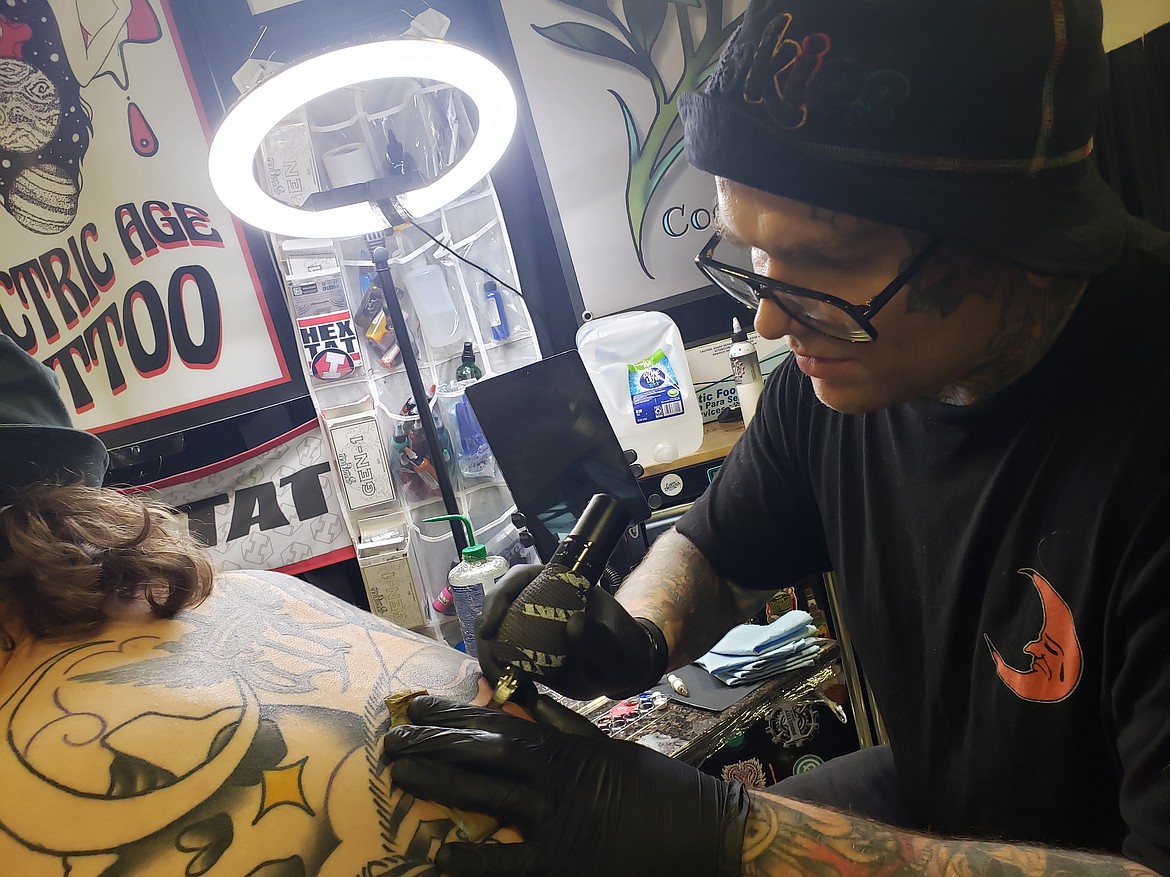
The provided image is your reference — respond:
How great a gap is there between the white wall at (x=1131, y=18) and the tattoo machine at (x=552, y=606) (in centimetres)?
179

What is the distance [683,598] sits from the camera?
1.33m

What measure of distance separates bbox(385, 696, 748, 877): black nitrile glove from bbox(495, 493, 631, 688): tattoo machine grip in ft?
0.27

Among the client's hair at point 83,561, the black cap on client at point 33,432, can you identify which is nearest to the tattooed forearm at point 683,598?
the client's hair at point 83,561

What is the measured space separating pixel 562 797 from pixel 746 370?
1.49 m

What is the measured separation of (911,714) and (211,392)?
2.05 metres

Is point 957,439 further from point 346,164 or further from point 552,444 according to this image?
point 346,164

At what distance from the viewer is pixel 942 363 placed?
2.96ft

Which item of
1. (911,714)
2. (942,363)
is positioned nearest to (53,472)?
(942,363)

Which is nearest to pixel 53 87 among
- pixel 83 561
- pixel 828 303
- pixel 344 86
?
pixel 344 86

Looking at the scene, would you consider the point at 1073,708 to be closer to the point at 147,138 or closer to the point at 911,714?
the point at 911,714

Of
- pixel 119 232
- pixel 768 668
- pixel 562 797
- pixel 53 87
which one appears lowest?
pixel 768 668

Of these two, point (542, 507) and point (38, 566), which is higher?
point (38, 566)

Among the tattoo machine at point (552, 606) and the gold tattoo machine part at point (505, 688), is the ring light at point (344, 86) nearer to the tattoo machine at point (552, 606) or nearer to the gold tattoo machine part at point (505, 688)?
the tattoo machine at point (552, 606)

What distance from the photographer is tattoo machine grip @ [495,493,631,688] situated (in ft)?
2.92
